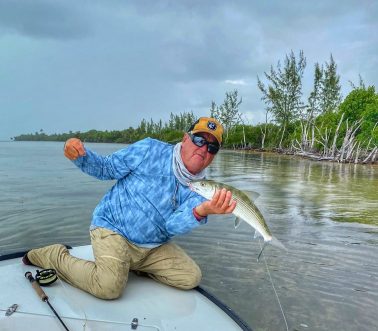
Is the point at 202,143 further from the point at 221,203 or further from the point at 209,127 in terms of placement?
the point at 221,203

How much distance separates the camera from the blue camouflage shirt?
395 cm

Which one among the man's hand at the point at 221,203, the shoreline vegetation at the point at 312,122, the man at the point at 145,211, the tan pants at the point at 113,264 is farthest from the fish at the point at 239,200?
the shoreline vegetation at the point at 312,122

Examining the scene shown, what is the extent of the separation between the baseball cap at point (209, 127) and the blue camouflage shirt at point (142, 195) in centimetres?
41

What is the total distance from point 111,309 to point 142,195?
3.56 feet

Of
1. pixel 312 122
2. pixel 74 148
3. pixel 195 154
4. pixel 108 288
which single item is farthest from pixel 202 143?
pixel 312 122

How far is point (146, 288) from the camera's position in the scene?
3.96 m

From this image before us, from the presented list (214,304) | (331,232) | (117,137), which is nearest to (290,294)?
(214,304)

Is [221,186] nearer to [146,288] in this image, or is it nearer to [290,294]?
[146,288]

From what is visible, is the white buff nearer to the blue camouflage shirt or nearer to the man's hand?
the blue camouflage shirt

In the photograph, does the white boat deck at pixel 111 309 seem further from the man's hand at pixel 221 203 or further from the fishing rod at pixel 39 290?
the man's hand at pixel 221 203

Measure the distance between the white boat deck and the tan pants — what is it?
0.09 meters

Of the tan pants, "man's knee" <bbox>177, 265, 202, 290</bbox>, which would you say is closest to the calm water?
"man's knee" <bbox>177, 265, 202, 290</bbox>

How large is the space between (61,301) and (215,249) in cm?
351

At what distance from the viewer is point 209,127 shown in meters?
3.86
